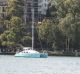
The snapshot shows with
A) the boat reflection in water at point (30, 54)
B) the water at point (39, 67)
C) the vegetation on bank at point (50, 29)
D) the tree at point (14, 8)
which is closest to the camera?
the water at point (39, 67)

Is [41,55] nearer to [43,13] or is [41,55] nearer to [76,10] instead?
[76,10]

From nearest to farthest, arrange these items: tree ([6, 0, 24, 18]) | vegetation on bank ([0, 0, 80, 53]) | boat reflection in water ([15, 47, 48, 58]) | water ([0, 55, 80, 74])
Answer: water ([0, 55, 80, 74]) < boat reflection in water ([15, 47, 48, 58]) < vegetation on bank ([0, 0, 80, 53]) < tree ([6, 0, 24, 18])

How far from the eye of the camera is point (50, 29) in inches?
5320

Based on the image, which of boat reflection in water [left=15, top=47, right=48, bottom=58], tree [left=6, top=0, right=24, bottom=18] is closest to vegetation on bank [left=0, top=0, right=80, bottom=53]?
tree [left=6, top=0, right=24, bottom=18]

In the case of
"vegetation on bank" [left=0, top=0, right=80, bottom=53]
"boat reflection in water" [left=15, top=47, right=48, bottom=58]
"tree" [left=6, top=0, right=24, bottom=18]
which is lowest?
"boat reflection in water" [left=15, top=47, right=48, bottom=58]

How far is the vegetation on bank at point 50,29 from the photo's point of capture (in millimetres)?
134375

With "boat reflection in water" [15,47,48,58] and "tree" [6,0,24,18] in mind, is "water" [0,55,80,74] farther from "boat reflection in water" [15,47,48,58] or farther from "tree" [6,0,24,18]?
"tree" [6,0,24,18]

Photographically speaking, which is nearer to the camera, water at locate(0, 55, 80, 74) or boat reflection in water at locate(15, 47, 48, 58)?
water at locate(0, 55, 80, 74)

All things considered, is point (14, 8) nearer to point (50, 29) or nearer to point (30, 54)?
point (50, 29)

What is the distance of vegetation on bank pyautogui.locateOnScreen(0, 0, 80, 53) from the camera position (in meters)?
134

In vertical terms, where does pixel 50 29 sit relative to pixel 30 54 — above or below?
above

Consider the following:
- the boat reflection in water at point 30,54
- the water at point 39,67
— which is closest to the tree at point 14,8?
the boat reflection in water at point 30,54

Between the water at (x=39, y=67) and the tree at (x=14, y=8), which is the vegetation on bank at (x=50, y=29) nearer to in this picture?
the tree at (x=14, y=8)

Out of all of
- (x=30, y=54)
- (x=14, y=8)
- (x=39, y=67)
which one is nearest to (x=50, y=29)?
(x=30, y=54)
